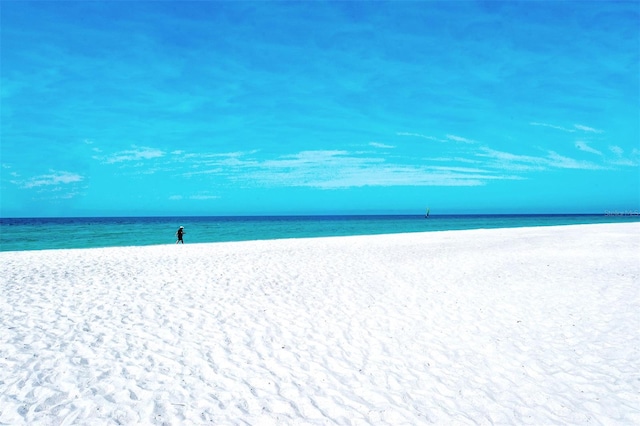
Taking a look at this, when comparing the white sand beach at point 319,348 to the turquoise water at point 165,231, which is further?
the turquoise water at point 165,231

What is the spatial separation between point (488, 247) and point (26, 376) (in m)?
18.6

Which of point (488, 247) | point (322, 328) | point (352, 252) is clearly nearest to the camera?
point (322, 328)

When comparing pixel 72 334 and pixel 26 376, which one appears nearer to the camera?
pixel 26 376

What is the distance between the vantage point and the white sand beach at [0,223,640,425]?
4379 mm

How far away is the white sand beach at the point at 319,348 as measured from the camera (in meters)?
4.38

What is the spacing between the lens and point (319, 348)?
6059mm

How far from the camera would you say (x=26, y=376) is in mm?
4949

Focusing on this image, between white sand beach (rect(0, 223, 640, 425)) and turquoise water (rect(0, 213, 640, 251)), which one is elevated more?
turquoise water (rect(0, 213, 640, 251))

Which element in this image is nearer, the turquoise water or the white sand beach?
the white sand beach

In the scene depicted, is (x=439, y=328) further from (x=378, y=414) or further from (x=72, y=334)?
(x=72, y=334)

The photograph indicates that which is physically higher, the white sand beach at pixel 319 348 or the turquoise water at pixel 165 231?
the turquoise water at pixel 165 231

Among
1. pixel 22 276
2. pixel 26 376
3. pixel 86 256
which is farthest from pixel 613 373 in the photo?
pixel 86 256

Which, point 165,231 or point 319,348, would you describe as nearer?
point 319,348

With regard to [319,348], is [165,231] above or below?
above
